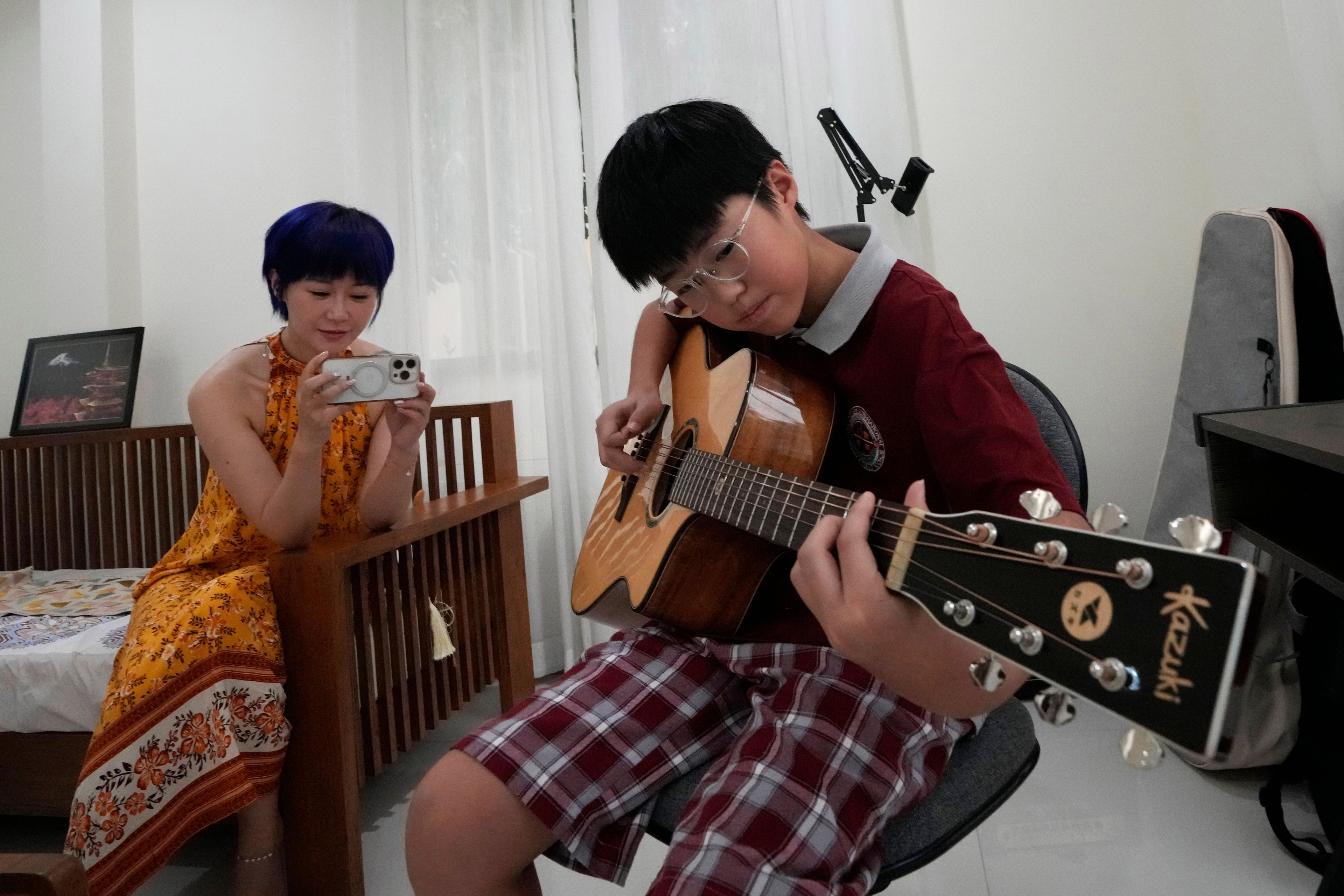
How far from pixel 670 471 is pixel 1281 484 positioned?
0.81 m

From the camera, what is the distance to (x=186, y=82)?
2.67m

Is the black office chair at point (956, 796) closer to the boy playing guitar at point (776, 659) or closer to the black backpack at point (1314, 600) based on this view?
the boy playing guitar at point (776, 659)

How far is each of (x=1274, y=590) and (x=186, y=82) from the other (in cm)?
333

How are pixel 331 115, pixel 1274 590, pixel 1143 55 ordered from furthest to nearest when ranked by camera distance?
pixel 331 115, pixel 1143 55, pixel 1274 590

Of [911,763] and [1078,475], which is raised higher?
[1078,475]

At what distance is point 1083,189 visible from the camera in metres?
2.06

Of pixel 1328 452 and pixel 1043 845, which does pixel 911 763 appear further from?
pixel 1043 845

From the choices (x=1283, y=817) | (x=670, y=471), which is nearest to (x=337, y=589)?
(x=670, y=471)

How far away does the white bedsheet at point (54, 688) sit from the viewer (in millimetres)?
1444

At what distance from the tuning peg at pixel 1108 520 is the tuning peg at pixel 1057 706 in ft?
0.31

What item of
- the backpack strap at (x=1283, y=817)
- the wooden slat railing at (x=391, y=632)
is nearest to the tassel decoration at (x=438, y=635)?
the wooden slat railing at (x=391, y=632)

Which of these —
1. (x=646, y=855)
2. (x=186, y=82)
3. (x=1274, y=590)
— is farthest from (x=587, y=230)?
(x=1274, y=590)

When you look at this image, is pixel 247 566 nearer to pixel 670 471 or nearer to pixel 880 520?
pixel 670 471

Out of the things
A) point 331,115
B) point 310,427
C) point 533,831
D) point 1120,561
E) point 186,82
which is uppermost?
point 186,82
